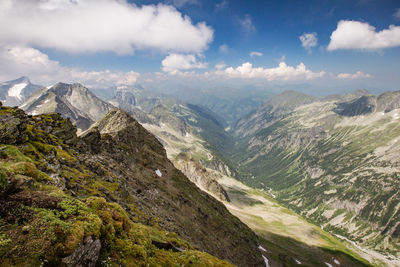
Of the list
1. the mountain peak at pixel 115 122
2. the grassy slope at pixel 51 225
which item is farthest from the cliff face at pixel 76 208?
the mountain peak at pixel 115 122

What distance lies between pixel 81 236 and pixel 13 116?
26279mm

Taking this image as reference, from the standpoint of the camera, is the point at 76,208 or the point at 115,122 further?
the point at 115,122

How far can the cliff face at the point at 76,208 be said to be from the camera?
15.2 metres

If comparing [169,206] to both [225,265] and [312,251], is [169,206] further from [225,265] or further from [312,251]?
[312,251]

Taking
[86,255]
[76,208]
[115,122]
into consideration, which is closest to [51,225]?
[76,208]

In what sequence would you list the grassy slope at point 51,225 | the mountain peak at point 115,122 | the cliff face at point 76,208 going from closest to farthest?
the grassy slope at point 51,225
the cliff face at point 76,208
the mountain peak at point 115,122

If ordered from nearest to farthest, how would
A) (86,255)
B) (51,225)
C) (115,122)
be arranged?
(51,225), (86,255), (115,122)

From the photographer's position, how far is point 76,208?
18734 millimetres

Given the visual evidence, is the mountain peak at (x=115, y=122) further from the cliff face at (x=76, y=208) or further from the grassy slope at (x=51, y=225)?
the grassy slope at (x=51, y=225)

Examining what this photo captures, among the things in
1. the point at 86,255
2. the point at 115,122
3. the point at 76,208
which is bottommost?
the point at 86,255

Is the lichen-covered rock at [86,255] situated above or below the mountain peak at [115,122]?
below

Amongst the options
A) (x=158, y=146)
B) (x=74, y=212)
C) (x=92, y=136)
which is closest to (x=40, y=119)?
(x=92, y=136)

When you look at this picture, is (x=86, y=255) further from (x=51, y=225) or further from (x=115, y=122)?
(x=115, y=122)

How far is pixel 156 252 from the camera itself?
27969 millimetres
